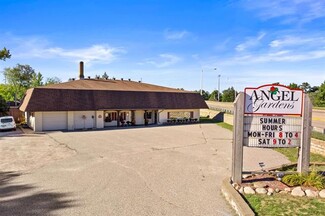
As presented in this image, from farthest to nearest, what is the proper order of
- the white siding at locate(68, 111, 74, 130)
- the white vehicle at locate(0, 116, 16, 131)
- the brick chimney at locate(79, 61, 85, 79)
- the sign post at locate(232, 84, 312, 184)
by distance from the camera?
the brick chimney at locate(79, 61, 85, 79)
the white siding at locate(68, 111, 74, 130)
the white vehicle at locate(0, 116, 16, 131)
the sign post at locate(232, 84, 312, 184)

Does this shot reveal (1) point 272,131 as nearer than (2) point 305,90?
Yes

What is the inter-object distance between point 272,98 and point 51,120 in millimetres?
23453

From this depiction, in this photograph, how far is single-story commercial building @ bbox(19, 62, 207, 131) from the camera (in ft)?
84.6

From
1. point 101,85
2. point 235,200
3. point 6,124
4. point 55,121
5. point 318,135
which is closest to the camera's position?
point 235,200

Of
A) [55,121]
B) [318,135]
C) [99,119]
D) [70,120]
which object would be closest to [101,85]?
[99,119]

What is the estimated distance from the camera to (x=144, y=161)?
12.8 metres

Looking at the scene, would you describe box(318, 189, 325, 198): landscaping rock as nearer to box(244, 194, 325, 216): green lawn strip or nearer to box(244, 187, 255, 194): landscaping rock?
box(244, 194, 325, 216): green lawn strip

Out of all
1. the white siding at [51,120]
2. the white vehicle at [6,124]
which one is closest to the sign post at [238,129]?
the white siding at [51,120]

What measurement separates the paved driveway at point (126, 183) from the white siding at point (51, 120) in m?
12.3

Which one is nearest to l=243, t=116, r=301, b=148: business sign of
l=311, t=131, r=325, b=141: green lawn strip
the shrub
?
the shrub

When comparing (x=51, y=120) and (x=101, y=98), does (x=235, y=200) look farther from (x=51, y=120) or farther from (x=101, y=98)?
(x=101, y=98)

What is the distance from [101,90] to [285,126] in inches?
929

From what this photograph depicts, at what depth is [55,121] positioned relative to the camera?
86.7 ft

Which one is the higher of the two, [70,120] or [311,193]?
[70,120]
